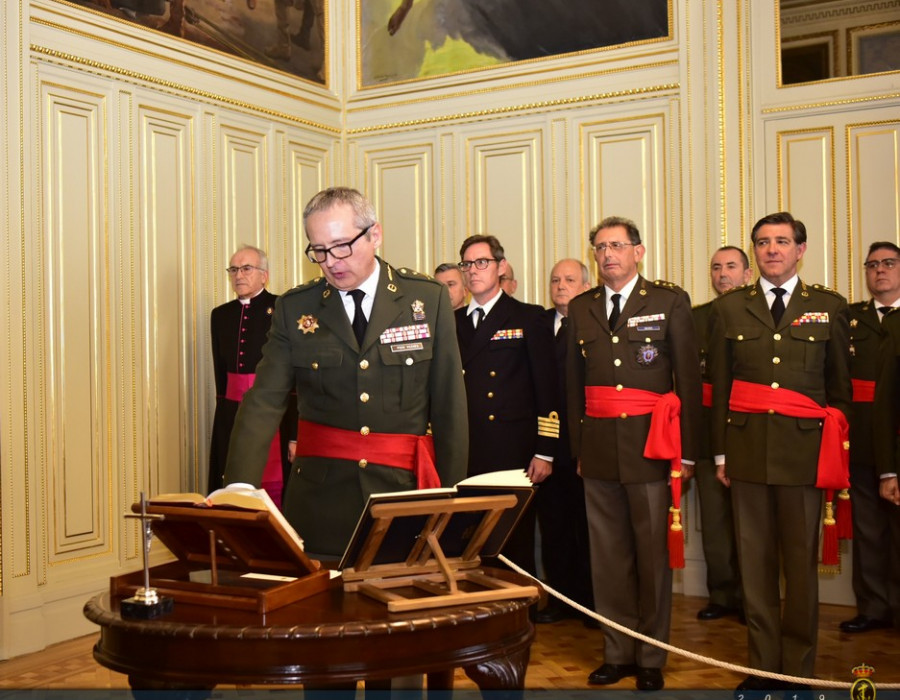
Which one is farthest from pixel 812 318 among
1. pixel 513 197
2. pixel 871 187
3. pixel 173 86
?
pixel 173 86

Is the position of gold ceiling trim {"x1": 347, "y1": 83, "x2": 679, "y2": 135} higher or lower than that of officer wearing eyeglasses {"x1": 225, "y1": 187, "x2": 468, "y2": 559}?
higher

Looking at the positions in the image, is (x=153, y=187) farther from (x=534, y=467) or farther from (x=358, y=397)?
(x=358, y=397)

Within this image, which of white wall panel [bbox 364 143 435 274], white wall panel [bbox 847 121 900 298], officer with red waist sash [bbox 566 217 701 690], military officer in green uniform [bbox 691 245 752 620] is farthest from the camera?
white wall panel [bbox 364 143 435 274]

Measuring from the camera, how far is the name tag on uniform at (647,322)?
4.28 m

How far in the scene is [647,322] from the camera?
4.29 m

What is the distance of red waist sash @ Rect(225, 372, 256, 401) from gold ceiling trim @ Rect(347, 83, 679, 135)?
2.36m

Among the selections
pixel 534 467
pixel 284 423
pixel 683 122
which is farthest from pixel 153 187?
pixel 683 122

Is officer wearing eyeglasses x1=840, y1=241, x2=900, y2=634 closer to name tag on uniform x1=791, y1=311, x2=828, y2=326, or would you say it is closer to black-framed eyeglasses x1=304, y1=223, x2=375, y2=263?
name tag on uniform x1=791, y1=311, x2=828, y2=326

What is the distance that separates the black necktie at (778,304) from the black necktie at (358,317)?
6.90 feet

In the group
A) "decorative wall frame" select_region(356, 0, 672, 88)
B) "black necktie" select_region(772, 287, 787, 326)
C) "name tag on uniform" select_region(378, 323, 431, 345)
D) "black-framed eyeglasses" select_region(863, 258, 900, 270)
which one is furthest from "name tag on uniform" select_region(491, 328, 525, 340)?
"decorative wall frame" select_region(356, 0, 672, 88)

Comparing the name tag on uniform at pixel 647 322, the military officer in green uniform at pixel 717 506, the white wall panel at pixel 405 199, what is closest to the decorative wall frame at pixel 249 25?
the white wall panel at pixel 405 199

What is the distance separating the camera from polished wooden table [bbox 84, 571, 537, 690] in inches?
72.9

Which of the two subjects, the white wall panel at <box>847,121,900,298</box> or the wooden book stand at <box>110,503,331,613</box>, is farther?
the white wall panel at <box>847,121,900,298</box>

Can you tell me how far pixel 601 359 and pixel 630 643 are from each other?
1.24 m
